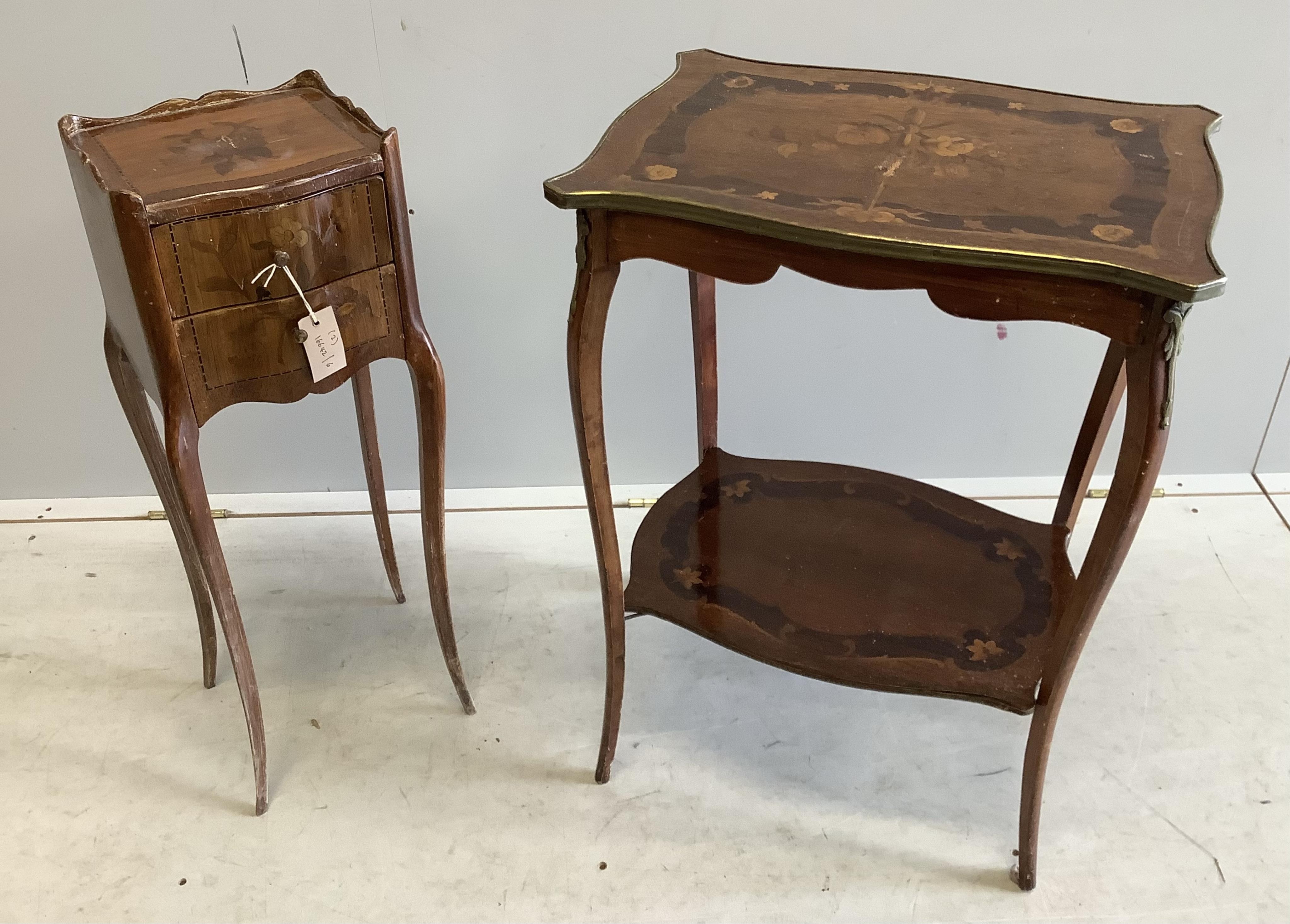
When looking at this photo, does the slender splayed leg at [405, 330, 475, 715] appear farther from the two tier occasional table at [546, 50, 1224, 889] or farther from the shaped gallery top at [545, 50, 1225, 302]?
the shaped gallery top at [545, 50, 1225, 302]

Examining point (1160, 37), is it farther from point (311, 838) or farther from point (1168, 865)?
point (311, 838)

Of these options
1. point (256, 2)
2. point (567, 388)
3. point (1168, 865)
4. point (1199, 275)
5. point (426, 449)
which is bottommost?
point (1168, 865)

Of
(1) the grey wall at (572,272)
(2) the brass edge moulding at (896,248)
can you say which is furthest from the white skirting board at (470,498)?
(2) the brass edge moulding at (896,248)

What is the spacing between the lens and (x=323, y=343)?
128 centimetres

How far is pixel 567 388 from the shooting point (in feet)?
6.58

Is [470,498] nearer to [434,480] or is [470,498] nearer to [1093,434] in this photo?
[434,480]

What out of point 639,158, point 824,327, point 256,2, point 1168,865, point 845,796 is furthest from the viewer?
point 824,327

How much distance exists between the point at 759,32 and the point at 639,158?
61 cm

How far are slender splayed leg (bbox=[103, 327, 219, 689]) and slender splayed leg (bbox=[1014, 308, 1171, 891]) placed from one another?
3.48 feet

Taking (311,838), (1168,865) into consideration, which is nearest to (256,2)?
(311,838)

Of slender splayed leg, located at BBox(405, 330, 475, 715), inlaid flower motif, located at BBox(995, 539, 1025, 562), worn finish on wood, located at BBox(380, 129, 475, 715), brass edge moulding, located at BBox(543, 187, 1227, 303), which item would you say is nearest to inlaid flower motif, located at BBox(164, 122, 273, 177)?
worn finish on wood, located at BBox(380, 129, 475, 715)

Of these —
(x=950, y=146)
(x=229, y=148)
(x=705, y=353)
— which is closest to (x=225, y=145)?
(x=229, y=148)

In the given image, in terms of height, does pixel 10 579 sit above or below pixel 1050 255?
below

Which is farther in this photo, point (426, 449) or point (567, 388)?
point (567, 388)
